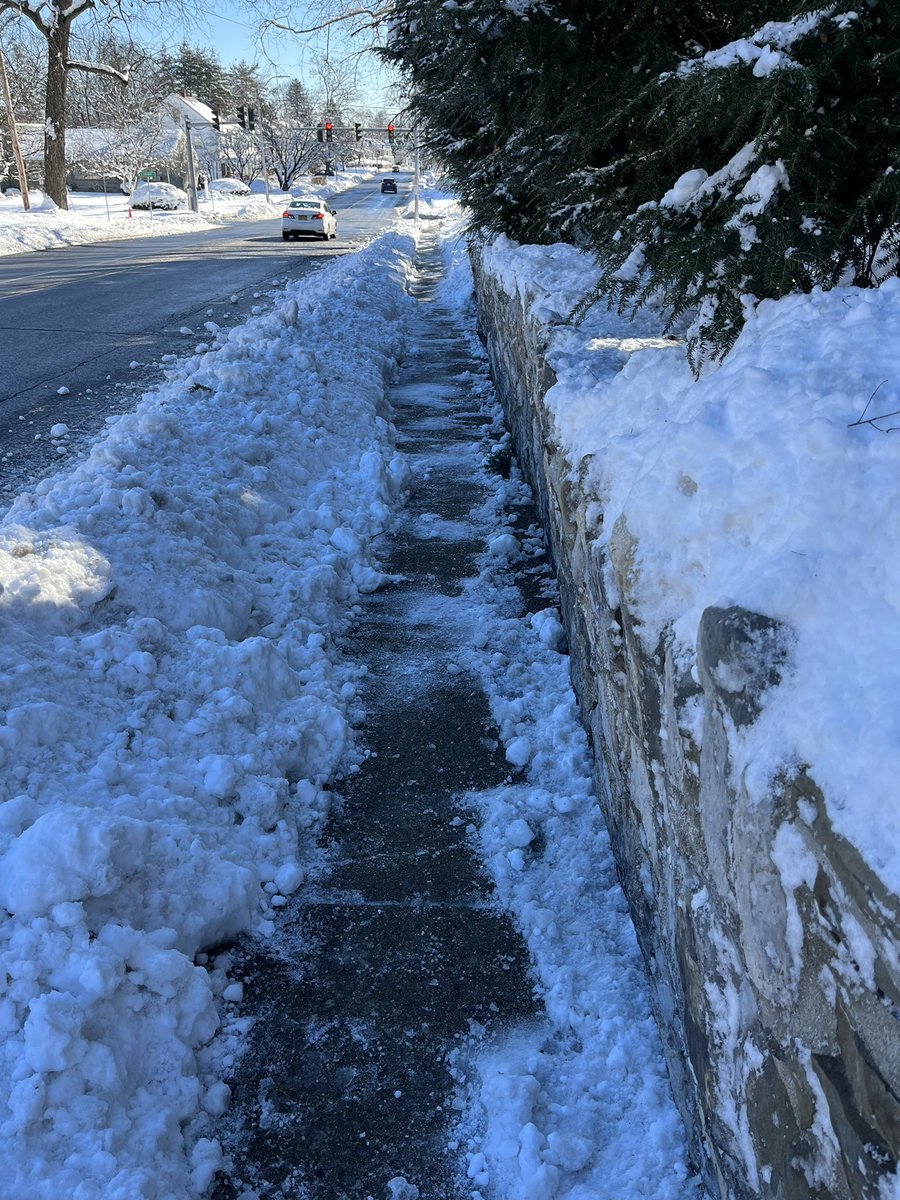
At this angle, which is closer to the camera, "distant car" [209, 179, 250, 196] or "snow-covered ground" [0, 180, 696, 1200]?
"snow-covered ground" [0, 180, 696, 1200]

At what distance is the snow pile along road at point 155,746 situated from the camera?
218 centimetres

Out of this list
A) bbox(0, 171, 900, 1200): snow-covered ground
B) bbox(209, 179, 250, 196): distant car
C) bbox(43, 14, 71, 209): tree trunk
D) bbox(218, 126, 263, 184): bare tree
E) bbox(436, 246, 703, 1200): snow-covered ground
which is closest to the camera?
bbox(0, 171, 900, 1200): snow-covered ground

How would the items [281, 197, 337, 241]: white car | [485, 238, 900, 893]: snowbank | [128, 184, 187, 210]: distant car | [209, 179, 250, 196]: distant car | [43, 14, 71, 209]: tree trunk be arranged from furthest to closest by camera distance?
[209, 179, 250, 196]: distant car < [128, 184, 187, 210]: distant car < [43, 14, 71, 209]: tree trunk < [281, 197, 337, 241]: white car < [485, 238, 900, 893]: snowbank

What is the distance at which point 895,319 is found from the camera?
Result: 2.43m

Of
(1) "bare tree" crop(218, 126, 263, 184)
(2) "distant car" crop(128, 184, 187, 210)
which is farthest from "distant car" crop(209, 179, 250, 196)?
(2) "distant car" crop(128, 184, 187, 210)

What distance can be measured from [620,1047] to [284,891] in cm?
119

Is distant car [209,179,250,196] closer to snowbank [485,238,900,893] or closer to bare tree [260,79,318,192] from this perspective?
bare tree [260,79,318,192]

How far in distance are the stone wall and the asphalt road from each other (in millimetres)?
4528

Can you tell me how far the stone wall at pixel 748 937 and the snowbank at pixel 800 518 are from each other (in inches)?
2.4

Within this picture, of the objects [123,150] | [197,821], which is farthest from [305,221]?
[123,150]

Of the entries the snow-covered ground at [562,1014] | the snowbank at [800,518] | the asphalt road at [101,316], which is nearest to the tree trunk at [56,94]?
the asphalt road at [101,316]

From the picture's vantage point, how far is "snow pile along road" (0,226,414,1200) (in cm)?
218

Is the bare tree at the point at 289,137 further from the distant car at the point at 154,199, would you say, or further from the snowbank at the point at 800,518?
the snowbank at the point at 800,518

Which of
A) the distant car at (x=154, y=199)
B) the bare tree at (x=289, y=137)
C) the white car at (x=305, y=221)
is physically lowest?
the white car at (x=305, y=221)
